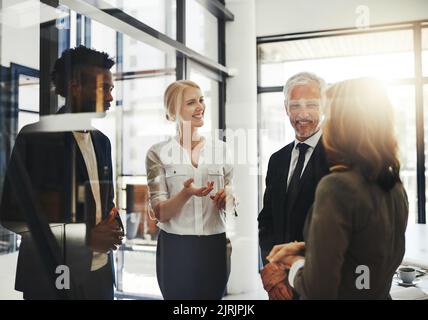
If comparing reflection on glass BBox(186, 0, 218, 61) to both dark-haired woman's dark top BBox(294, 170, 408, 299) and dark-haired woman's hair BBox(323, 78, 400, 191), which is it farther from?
dark-haired woman's dark top BBox(294, 170, 408, 299)

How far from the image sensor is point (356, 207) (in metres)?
1.36

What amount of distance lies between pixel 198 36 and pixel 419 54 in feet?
2.67

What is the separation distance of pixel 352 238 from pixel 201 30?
0.96 metres

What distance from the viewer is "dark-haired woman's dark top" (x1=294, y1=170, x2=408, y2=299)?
1.37 meters

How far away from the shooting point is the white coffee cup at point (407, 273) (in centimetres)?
146

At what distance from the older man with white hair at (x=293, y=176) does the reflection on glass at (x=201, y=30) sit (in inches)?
13.1

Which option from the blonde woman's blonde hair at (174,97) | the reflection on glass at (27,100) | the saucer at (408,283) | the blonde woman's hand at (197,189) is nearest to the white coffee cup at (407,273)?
the saucer at (408,283)

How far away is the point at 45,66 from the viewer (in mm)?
1532

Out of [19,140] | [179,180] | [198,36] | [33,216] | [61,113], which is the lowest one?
[33,216]

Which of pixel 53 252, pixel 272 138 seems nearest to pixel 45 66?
pixel 53 252

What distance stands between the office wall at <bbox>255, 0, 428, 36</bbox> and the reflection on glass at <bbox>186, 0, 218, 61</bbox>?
0.17 metres

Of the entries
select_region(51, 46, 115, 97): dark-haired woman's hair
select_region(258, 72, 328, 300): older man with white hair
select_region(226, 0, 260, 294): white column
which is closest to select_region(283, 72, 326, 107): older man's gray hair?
select_region(258, 72, 328, 300): older man with white hair

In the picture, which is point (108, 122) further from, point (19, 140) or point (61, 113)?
point (19, 140)

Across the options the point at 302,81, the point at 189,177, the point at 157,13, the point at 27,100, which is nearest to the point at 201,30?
the point at 157,13
